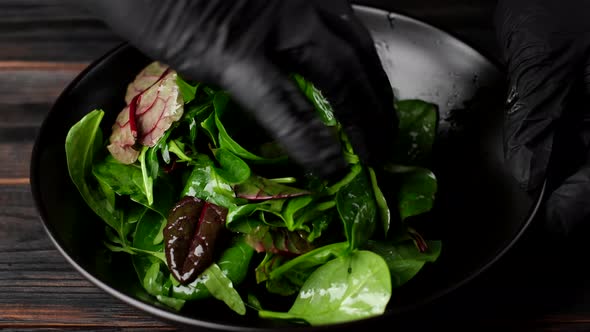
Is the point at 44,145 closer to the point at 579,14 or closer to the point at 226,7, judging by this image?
the point at 226,7

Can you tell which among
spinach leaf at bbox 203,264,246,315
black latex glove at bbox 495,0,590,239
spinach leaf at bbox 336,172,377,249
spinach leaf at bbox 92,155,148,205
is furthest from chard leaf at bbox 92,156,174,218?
black latex glove at bbox 495,0,590,239

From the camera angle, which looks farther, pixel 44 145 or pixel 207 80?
pixel 44 145

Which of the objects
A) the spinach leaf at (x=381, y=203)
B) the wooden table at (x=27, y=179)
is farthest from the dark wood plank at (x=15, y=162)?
the spinach leaf at (x=381, y=203)

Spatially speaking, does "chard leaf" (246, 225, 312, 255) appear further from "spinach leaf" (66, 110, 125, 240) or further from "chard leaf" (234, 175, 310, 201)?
"spinach leaf" (66, 110, 125, 240)

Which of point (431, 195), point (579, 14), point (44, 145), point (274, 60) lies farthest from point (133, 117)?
point (579, 14)

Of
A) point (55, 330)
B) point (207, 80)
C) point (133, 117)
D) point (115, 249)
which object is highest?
point (207, 80)

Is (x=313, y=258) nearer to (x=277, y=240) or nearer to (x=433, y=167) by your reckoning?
(x=277, y=240)
